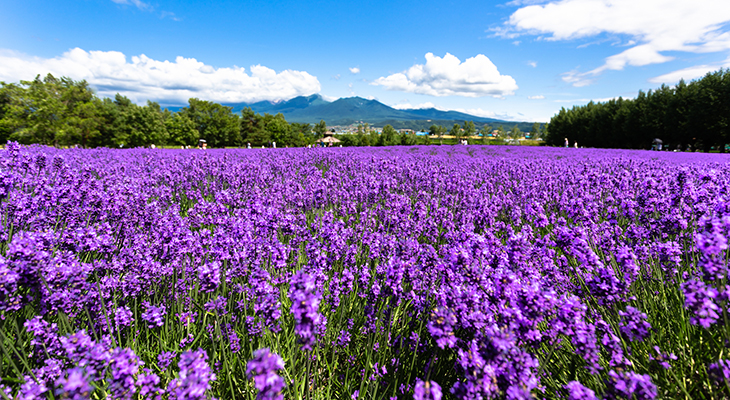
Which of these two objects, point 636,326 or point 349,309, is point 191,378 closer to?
point 349,309

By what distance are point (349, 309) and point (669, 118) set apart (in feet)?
189

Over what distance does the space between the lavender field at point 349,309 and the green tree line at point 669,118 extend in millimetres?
46702

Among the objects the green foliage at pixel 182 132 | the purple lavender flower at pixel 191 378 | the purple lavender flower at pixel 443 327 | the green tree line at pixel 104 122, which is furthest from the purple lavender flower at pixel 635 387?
the green foliage at pixel 182 132

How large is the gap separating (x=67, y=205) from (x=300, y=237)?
2566mm

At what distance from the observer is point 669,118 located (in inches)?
1534

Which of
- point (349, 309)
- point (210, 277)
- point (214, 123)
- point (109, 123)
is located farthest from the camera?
point (214, 123)

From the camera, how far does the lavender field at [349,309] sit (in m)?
1.21

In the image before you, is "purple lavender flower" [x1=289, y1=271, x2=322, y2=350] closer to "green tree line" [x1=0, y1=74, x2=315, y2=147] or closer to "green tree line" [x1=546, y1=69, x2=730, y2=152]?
"green tree line" [x1=0, y1=74, x2=315, y2=147]

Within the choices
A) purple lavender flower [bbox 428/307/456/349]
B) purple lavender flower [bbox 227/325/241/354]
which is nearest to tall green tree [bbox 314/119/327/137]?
purple lavender flower [bbox 227/325/241/354]

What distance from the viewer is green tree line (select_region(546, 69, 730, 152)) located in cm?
3400

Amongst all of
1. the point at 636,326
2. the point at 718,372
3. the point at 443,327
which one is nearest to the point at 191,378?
the point at 443,327

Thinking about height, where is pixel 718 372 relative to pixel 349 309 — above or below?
above

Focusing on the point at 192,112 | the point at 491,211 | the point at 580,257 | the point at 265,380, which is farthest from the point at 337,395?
the point at 192,112

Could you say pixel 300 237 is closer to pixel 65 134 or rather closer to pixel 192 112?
pixel 65 134
